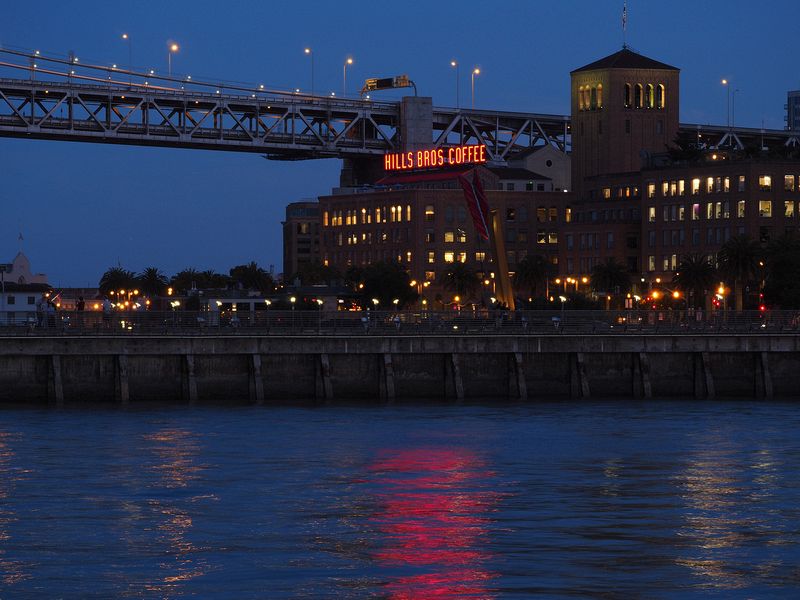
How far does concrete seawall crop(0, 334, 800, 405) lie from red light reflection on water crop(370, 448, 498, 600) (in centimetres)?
3259

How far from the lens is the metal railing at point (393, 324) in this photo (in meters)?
110

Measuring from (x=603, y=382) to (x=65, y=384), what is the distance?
3752 cm

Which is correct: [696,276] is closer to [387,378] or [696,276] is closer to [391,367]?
[391,367]

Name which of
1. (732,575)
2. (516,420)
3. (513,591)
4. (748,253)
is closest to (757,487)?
(732,575)

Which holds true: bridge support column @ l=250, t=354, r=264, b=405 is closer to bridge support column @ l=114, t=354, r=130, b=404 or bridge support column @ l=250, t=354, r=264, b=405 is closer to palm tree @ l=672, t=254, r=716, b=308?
bridge support column @ l=114, t=354, r=130, b=404

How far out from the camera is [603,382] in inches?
4535

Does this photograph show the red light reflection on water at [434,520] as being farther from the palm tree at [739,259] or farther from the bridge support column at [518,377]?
the palm tree at [739,259]

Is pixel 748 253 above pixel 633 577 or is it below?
above

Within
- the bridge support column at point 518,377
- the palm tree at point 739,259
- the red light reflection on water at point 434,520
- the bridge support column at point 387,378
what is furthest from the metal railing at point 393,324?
the palm tree at point 739,259

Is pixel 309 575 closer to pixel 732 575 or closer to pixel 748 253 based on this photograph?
pixel 732 575

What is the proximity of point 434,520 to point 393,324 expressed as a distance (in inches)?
2333

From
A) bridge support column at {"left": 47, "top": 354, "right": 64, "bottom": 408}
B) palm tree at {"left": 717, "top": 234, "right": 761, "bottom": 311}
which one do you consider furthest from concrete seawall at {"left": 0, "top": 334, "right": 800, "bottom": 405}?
palm tree at {"left": 717, "top": 234, "right": 761, "bottom": 311}

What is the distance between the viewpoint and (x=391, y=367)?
111812 mm

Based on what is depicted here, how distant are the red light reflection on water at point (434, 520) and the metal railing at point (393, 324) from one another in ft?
117
